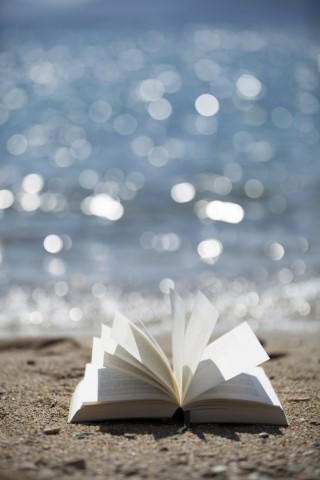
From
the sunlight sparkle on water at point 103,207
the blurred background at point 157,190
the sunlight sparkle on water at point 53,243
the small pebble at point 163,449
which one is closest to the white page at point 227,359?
the small pebble at point 163,449

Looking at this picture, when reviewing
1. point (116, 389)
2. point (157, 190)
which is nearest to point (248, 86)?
point (157, 190)

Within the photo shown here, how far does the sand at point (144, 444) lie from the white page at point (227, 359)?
6.4 inches

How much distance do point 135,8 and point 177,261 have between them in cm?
5752

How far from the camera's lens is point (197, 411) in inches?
99.7

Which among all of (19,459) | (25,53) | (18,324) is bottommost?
(19,459)

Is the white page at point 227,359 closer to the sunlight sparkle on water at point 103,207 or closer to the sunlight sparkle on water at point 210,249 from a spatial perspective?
the sunlight sparkle on water at point 210,249

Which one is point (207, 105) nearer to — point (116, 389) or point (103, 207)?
point (103, 207)

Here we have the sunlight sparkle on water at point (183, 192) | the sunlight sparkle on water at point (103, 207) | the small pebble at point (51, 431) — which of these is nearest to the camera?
the small pebble at point (51, 431)

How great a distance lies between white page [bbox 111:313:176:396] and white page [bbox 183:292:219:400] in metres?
0.07

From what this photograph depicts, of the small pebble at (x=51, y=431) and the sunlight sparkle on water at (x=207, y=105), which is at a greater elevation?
the sunlight sparkle on water at (x=207, y=105)

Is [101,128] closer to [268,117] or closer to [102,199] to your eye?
[268,117]

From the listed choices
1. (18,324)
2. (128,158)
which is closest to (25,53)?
(128,158)

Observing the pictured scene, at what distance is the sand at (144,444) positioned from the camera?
81.7 inches

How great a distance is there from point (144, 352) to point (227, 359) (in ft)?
1.02
